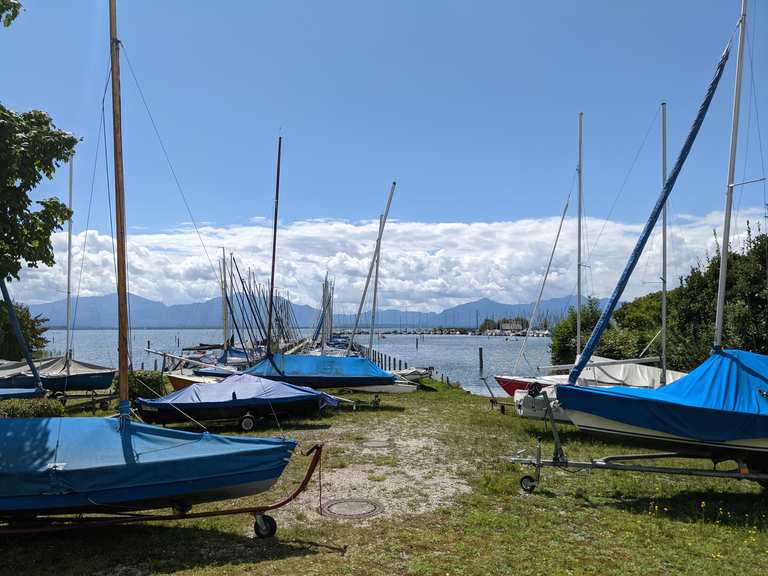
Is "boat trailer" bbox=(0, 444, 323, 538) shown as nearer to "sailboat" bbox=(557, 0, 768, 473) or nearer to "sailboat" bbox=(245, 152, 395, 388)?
"sailboat" bbox=(557, 0, 768, 473)

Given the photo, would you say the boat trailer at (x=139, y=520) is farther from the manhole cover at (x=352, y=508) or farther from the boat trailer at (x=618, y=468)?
the boat trailer at (x=618, y=468)

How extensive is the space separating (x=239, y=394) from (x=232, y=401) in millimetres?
439

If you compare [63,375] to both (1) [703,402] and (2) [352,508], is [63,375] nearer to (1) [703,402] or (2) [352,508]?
(2) [352,508]

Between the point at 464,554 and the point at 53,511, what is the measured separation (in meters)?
5.59

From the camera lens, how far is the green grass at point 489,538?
6934 mm

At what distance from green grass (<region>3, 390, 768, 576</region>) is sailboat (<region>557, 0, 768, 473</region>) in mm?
1002

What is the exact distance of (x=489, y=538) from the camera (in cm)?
787

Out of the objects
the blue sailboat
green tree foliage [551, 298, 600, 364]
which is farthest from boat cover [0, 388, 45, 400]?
green tree foliage [551, 298, 600, 364]

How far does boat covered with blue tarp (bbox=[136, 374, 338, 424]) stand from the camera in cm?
1592

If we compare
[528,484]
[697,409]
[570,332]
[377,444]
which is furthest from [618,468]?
[570,332]

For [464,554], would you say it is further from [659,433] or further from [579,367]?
[579,367]

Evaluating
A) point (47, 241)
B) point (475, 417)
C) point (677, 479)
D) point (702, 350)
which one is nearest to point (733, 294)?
point (702, 350)

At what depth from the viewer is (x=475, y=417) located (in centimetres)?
1856

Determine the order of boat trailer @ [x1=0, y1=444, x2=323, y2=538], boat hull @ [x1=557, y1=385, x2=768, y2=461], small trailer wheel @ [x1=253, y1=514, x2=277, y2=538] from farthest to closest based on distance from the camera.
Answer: boat hull @ [x1=557, y1=385, x2=768, y2=461]
small trailer wheel @ [x1=253, y1=514, x2=277, y2=538]
boat trailer @ [x1=0, y1=444, x2=323, y2=538]
